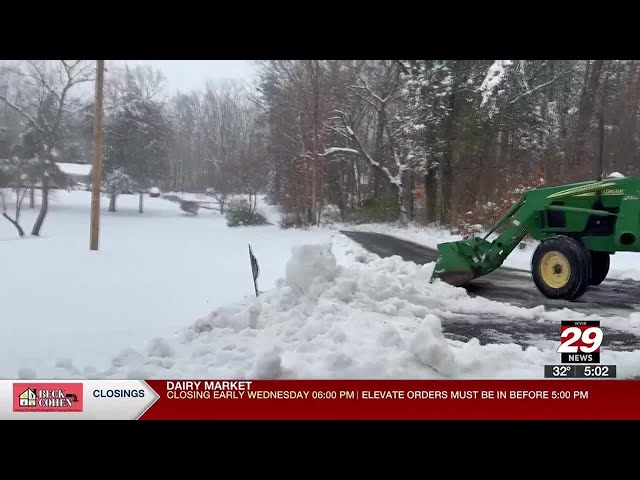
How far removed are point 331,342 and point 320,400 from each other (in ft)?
1.40

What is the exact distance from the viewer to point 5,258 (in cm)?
254

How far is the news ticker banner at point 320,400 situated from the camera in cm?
228

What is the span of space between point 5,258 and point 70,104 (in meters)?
0.98

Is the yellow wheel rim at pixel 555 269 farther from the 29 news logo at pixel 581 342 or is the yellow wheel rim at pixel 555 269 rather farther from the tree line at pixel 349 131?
the 29 news logo at pixel 581 342

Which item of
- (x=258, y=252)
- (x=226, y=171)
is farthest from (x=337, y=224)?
(x=226, y=171)

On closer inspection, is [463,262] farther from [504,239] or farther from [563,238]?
[563,238]

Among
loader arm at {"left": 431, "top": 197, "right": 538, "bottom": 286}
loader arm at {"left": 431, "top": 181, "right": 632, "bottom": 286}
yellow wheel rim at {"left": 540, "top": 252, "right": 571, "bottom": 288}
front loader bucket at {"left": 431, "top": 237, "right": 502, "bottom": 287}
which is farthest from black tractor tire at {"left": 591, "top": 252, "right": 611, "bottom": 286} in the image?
front loader bucket at {"left": 431, "top": 237, "right": 502, "bottom": 287}

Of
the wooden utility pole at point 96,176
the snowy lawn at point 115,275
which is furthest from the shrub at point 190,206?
the wooden utility pole at point 96,176

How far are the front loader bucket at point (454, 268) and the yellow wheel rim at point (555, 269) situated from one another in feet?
1.96

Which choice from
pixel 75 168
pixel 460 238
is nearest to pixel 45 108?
pixel 75 168

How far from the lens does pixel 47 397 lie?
2.28 metres

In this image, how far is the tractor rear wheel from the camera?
3.86 meters

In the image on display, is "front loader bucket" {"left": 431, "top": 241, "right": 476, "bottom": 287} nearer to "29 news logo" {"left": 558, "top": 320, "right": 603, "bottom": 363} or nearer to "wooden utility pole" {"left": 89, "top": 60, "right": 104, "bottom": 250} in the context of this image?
"29 news logo" {"left": 558, "top": 320, "right": 603, "bottom": 363}

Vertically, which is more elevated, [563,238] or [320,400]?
[563,238]
